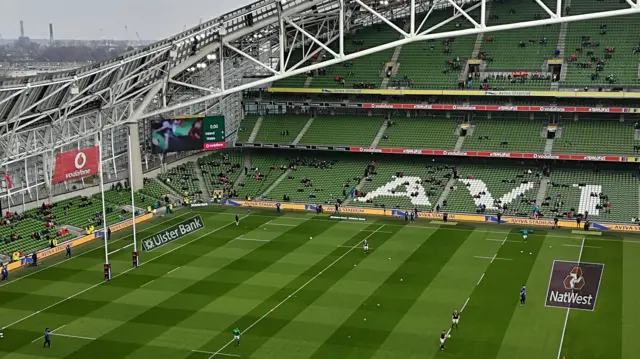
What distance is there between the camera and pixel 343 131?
233ft

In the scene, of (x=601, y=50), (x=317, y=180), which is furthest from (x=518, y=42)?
(x=317, y=180)

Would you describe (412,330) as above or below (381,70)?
below

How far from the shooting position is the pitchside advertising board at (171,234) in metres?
48.7

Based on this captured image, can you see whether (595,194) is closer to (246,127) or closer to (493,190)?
Result: (493,190)

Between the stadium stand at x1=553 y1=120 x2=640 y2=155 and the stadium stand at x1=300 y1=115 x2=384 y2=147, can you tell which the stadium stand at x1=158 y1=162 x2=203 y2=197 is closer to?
the stadium stand at x1=300 y1=115 x2=384 y2=147

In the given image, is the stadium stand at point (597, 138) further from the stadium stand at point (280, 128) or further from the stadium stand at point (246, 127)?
the stadium stand at point (246, 127)

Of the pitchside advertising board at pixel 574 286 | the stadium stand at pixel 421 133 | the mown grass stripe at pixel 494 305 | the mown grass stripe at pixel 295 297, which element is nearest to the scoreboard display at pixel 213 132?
the stadium stand at pixel 421 133

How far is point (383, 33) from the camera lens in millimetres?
76125

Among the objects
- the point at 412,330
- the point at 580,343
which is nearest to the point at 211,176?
the point at 412,330

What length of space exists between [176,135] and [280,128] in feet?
40.1

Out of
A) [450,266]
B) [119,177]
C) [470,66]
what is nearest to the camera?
[450,266]

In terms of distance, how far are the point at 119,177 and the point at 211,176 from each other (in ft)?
29.5

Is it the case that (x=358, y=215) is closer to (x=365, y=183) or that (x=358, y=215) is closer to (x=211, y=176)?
(x=365, y=183)

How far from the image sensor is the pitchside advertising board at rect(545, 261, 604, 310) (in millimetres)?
31844
